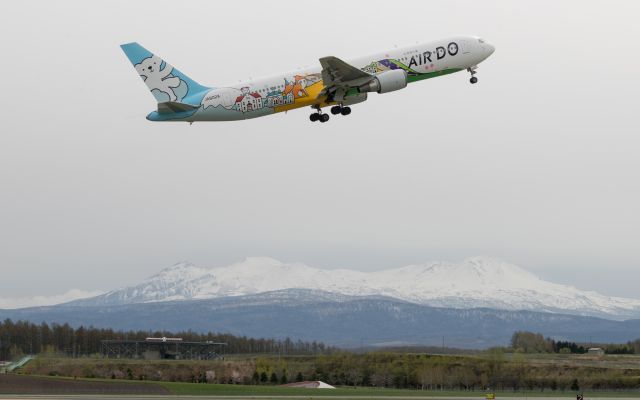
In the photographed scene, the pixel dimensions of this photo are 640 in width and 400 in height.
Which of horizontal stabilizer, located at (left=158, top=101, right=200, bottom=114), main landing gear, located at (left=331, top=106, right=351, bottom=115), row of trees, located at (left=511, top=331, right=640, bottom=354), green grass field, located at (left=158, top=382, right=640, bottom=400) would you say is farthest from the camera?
row of trees, located at (left=511, top=331, right=640, bottom=354)

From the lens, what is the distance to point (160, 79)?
305 ft

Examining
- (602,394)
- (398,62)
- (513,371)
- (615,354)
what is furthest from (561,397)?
(615,354)

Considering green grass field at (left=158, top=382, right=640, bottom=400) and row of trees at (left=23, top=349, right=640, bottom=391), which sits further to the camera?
row of trees at (left=23, top=349, right=640, bottom=391)

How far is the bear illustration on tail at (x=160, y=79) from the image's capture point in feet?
302

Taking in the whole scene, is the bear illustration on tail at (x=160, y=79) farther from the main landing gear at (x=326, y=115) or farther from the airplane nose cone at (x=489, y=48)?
the airplane nose cone at (x=489, y=48)

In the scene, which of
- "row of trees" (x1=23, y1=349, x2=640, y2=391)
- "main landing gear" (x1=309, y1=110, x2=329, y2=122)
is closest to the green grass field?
"row of trees" (x1=23, y1=349, x2=640, y2=391)

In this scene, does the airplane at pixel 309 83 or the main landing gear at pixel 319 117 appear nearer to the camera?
the airplane at pixel 309 83

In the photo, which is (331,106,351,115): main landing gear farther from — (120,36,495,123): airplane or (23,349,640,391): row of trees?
(23,349,640,391): row of trees

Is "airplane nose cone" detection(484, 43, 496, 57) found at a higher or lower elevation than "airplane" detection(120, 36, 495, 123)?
higher

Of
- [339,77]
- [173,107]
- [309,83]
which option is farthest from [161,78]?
[339,77]

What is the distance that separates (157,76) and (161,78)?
420 mm

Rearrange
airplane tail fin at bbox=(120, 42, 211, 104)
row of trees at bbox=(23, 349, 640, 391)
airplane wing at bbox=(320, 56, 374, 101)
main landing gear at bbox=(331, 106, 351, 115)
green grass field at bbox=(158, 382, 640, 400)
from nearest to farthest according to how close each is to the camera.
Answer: airplane wing at bbox=(320, 56, 374, 101) → airplane tail fin at bbox=(120, 42, 211, 104) → main landing gear at bbox=(331, 106, 351, 115) → green grass field at bbox=(158, 382, 640, 400) → row of trees at bbox=(23, 349, 640, 391)

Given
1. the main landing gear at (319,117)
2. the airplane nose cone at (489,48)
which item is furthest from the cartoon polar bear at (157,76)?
the airplane nose cone at (489,48)

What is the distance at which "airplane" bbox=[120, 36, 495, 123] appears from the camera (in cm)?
8931
